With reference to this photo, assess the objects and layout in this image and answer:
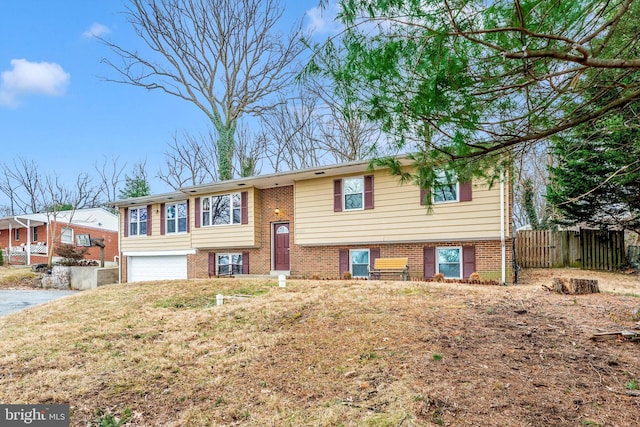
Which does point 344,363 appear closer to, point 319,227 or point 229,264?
point 319,227

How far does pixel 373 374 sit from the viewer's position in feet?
12.1

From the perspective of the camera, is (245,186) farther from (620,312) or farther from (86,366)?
(620,312)

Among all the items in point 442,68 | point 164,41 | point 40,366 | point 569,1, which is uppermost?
point 164,41

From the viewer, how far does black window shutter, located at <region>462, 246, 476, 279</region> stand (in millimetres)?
11016

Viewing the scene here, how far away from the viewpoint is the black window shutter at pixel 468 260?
11016 millimetres

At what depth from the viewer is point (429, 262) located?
11594 mm

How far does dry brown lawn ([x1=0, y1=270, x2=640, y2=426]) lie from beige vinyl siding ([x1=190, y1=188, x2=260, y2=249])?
723 centimetres

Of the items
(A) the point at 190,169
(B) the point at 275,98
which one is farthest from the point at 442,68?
(A) the point at 190,169

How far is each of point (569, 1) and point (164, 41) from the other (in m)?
20.1

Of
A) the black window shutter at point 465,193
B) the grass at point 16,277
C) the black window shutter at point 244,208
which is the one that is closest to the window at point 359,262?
the black window shutter at point 465,193

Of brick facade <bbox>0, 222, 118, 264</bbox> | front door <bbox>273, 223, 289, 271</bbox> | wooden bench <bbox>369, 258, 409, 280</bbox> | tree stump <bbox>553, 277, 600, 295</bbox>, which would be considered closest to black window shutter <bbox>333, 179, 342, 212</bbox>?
wooden bench <bbox>369, 258, 409, 280</bbox>

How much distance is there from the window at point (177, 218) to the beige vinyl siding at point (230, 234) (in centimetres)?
106

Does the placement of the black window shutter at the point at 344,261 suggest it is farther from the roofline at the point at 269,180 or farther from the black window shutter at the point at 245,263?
the black window shutter at the point at 245,263

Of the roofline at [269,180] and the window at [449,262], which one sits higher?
the roofline at [269,180]
